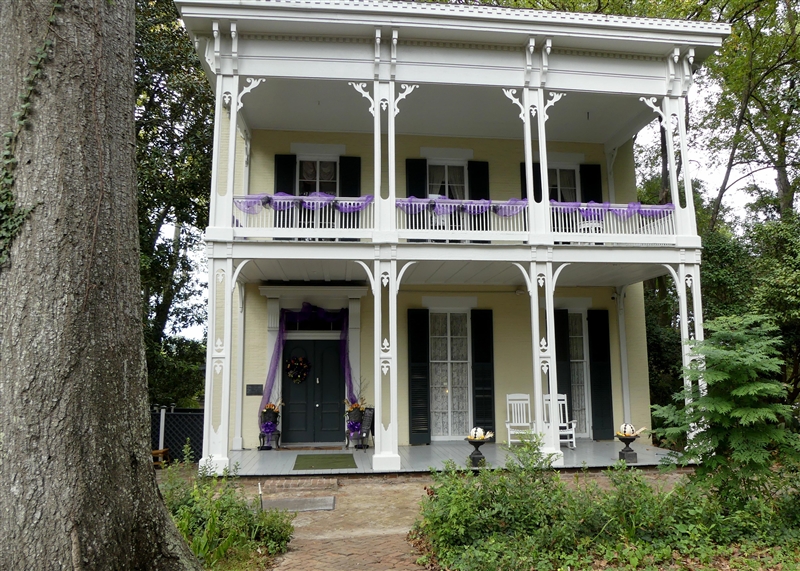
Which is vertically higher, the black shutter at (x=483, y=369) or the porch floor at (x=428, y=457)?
the black shutter at (x=483, y=369)

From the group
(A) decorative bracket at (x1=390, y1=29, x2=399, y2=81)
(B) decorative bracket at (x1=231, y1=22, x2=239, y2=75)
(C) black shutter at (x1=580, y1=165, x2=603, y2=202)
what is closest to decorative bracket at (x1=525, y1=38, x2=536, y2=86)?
(A) decorative bracket at (x1=390, y1=29, x2=399, y2=81)

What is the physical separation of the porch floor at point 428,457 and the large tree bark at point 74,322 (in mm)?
5614

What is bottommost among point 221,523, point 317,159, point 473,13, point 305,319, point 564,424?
point 221,523

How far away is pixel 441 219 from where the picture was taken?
33.7ft

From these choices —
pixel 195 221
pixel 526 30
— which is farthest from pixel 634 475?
pixel 195 221

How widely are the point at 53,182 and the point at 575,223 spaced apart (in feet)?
29.0

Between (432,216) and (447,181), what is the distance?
2.14m

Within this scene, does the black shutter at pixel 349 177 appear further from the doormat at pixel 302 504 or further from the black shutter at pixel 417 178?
the doormat at pixel 302 504

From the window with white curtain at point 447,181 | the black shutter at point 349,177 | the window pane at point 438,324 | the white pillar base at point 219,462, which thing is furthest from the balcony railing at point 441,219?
the white pillar base at point 219,462

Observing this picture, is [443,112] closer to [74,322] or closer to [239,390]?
[239,390]

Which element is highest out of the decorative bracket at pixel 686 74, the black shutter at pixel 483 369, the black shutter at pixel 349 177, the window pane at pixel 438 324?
the decorative bracket at pixel 686 74

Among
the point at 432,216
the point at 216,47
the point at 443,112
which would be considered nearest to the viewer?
the point at 216,47

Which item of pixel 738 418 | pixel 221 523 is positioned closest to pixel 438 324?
pixel 738 418

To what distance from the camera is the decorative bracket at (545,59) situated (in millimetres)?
9879
